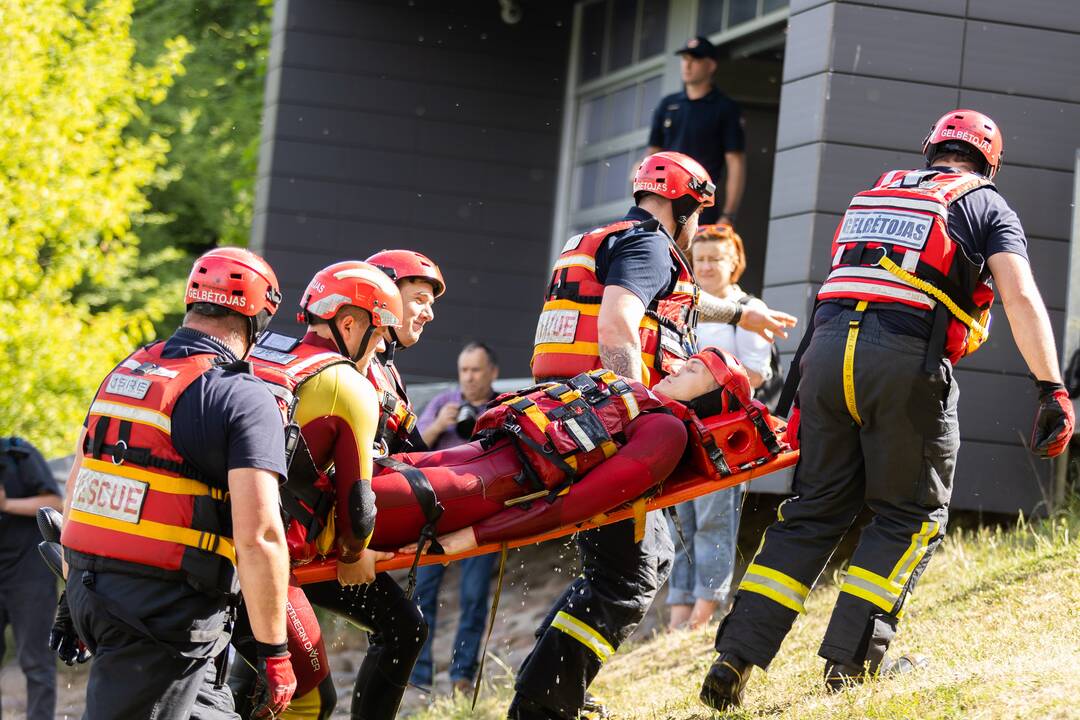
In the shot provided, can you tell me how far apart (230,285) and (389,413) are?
126 centimetres

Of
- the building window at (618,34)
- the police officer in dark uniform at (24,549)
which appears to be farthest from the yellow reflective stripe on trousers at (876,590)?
the building window at (618,34)

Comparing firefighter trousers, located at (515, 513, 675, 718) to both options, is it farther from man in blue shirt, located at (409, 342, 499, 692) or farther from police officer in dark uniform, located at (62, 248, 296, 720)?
man in blue shirt, located at (409, 342, 499, 692)

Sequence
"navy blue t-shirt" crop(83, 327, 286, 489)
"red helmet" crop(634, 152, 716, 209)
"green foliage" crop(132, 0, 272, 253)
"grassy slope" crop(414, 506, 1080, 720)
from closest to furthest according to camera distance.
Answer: "navy blue t-shirt" crop(83, 327, 286, 489)
"grassy slope" crop(414, 506, 1080, 720)
"red helmet" crop(634, 152, 716, 209)
"green foliage" crop(132, 0, 272, 253)

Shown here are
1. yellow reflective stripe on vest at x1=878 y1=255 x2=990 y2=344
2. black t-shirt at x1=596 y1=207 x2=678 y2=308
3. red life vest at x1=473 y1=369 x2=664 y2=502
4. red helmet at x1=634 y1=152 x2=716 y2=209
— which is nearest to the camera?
red life vest at x1=473 y1=369 x2=664 y2=502

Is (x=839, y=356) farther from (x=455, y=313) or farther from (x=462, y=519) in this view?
(x=455, y=313)

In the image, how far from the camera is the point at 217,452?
4363 millimetres

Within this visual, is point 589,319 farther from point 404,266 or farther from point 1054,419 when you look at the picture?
point 1054,419

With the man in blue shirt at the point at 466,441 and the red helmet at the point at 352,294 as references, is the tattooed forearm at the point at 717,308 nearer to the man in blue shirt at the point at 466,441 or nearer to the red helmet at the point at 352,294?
the red helmet at the point at 352,294

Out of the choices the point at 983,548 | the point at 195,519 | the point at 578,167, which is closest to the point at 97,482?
the point at 195,519

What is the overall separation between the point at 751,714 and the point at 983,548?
3.12 meters

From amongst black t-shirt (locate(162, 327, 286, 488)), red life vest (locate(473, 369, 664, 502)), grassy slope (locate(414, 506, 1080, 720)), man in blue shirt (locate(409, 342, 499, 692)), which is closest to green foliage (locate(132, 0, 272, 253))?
man in blue shirt (locate(409, 342, 499, 692))

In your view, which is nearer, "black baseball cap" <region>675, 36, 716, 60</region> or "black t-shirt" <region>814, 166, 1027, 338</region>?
"black t-shirt" <region>814, 166, 1027, 338</region>

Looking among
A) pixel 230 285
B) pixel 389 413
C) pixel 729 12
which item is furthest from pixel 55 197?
pixel 230 285

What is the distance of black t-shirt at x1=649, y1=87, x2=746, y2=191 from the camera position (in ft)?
33.6
